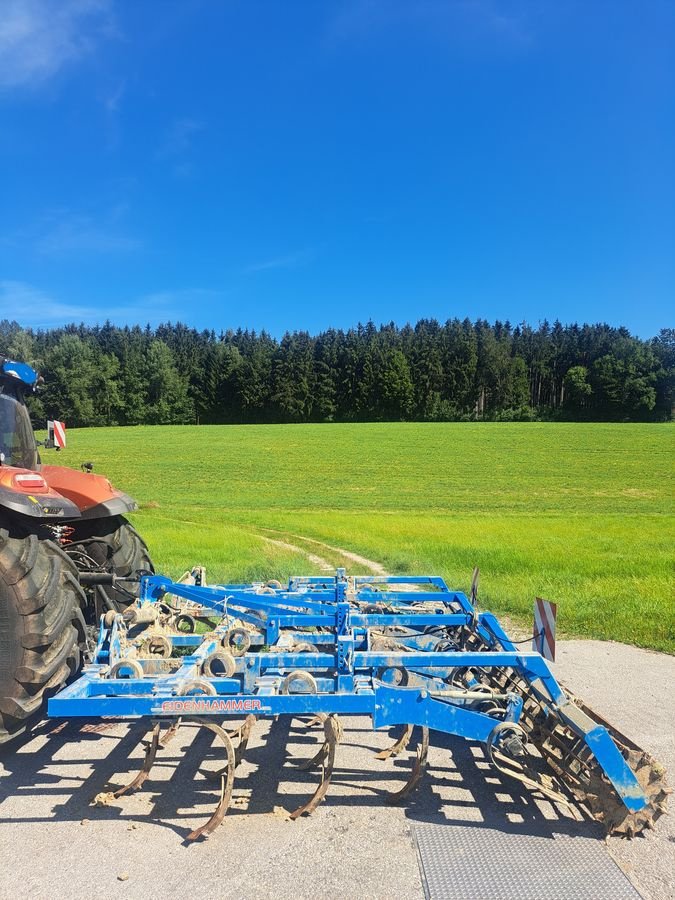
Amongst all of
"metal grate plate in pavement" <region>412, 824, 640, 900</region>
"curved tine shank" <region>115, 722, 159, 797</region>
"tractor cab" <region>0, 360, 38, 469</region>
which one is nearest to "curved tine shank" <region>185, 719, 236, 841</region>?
"curved tine shank" <region>115, 722, 159, 797</region>

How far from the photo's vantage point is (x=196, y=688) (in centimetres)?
315

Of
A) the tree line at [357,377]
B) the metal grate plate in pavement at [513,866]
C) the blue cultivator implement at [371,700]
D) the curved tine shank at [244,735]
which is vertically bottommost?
the metal grate plate in pavement at [513,866]

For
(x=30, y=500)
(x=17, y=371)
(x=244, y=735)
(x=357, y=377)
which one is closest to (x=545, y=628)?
(x=244, y=735)

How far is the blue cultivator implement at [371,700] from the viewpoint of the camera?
9.92ft

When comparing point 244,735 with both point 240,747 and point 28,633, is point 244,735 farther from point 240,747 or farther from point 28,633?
point 28,633

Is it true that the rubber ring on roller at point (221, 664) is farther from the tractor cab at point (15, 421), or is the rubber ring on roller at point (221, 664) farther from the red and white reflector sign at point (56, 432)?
the red and white reflector sign at point (56, 432)

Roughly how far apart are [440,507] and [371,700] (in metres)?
18.2

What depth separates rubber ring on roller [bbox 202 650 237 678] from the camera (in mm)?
3430

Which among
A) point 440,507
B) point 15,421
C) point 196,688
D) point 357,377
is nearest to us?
point 196,688

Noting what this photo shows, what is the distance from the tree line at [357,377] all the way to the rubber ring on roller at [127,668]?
69060 millimetres

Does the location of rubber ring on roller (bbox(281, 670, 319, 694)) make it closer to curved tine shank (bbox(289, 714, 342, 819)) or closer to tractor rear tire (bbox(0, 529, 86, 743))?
curved tine shank (bbox(289, 714, 342, 819))

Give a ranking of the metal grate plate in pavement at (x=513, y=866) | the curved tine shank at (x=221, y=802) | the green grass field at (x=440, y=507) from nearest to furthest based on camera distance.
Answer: the metal grate plate in pavement at (x=513, y=866)
the curved tine shank at (x=221, y=802)
the green grass field at (x=440, y=507)

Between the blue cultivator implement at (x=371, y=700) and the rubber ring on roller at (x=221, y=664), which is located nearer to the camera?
the blue cultivator implement at (x=371, y=700)

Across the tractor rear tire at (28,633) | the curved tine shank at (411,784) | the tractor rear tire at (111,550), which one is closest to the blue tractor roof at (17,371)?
the tractor rear tire at (111,550)
